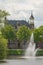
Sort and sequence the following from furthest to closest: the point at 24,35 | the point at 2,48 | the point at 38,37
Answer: the point at 24,35, the point at 38,37, the point at 2,48

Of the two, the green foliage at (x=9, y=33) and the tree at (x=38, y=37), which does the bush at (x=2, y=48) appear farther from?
the tree at (x=38, y=37)

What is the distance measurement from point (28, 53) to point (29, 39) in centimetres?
1676

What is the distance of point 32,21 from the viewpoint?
15112 cm

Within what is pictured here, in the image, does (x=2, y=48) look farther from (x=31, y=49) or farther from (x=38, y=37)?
(x=38, y=37)

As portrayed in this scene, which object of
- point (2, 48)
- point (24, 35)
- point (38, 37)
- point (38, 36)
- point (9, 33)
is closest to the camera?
point (2, 48)

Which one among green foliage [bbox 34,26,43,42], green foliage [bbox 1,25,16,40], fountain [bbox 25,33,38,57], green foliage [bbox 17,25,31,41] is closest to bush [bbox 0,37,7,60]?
fountain [bbox 25,33,38,57]

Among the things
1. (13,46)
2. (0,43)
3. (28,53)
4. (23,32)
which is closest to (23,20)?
(13,46)

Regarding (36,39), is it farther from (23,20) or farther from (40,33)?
(23,20)

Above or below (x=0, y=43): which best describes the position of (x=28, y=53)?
below

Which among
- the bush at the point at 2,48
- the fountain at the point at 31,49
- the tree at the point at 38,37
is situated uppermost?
the bush at the point at 2,48

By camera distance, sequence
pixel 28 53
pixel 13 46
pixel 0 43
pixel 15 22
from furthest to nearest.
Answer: pixel 15 22 → pixel 13 46 → pixel 28 53 → pixel 0 43

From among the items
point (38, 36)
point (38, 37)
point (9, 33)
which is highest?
point (9, 33)

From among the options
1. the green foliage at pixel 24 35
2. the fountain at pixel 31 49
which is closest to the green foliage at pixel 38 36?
the fountain at pixel 31 49

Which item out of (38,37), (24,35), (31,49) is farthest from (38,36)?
(31,49)
